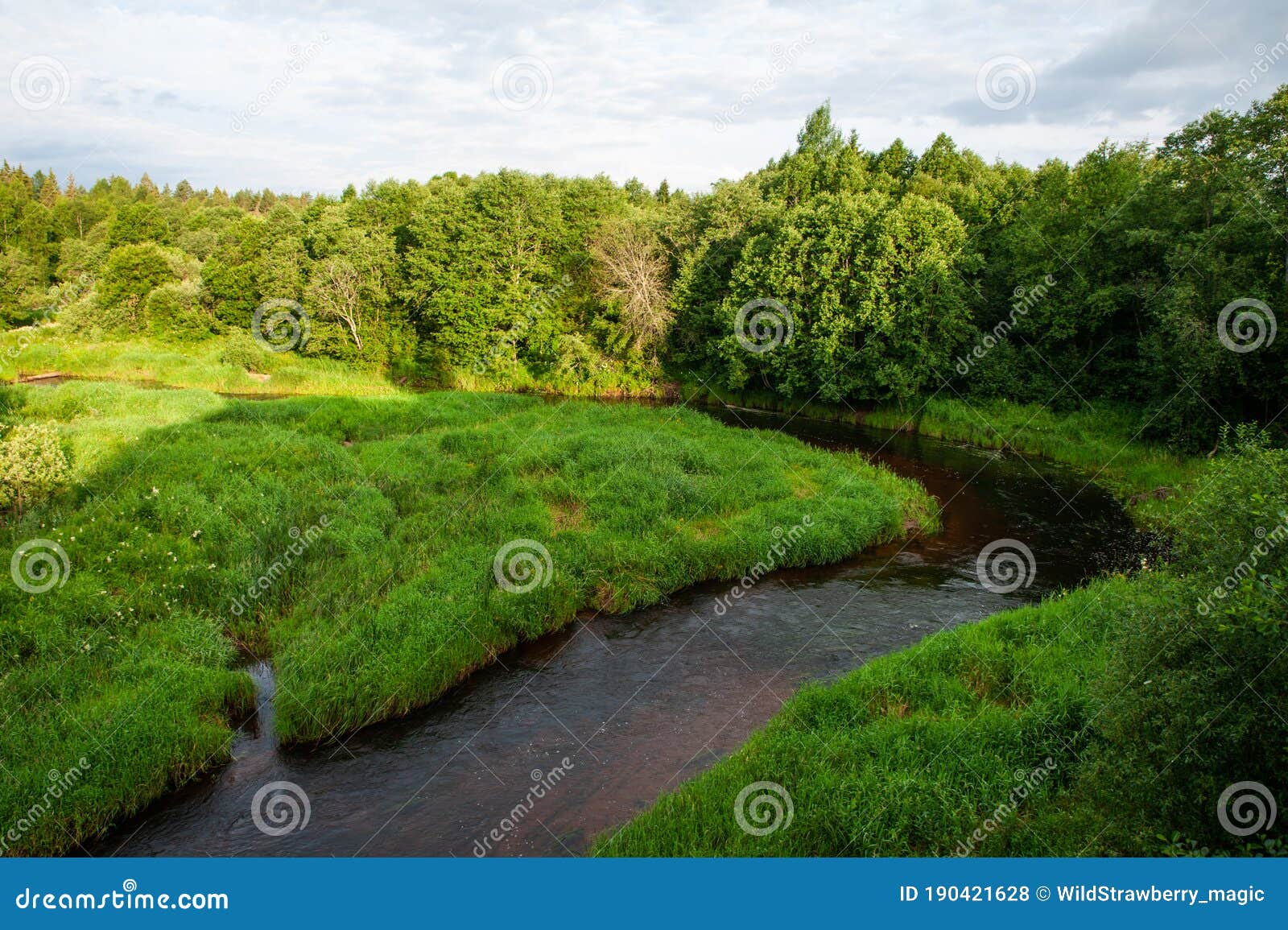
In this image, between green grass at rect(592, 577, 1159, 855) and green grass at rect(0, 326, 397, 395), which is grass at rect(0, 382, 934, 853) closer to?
green grass at rect(592, 577, 1159, 855)

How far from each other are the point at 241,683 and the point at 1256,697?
39.8 feet

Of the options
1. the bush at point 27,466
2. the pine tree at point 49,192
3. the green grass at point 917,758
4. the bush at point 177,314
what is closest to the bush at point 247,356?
the bush at point 177,314

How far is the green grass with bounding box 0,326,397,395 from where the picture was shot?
143 feet

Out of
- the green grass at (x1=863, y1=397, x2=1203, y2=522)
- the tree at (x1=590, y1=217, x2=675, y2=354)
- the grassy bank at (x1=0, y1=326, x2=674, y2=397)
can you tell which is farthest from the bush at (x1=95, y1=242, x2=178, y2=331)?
the green grass at (x1=863, y1=397, x2=1203, y2=522)

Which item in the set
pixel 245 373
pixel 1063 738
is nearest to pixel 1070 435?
pixel 1063 738

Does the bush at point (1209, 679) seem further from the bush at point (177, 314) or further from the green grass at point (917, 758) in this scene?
the bush at point (177, 314)

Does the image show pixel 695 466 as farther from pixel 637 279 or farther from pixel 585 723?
pixel 637 279

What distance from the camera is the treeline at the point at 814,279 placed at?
25453 mm

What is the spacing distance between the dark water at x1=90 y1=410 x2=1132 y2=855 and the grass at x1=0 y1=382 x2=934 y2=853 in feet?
1.65

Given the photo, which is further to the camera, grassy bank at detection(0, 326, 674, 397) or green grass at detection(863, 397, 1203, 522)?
grassy bank at detection(0, 326, 674, 397)

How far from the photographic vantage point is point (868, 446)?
103 ft

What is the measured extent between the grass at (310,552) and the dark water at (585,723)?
503mm

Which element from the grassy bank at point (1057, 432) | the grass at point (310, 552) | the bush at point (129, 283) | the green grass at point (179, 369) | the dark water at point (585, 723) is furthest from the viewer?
the bush at point (129, 283)

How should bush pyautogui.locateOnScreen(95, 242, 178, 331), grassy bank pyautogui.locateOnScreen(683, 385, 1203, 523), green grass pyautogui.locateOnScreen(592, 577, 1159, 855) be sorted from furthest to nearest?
bush pyautogui.locateOnScreen(95, 242, 178, 331) → grassy bank pyautogui.locateOnScreen(683, 385, 1203, 523) → green grass pyautogui.locateOnScreen(592, 577, 1159, 855)
